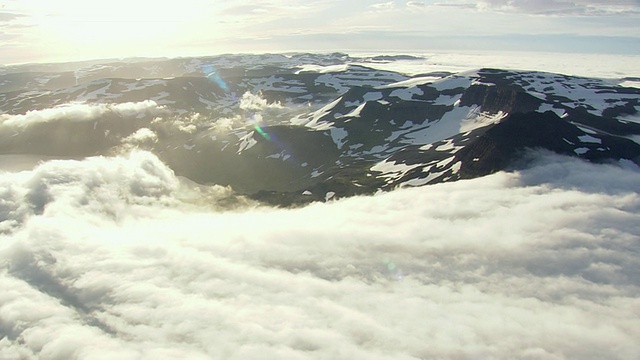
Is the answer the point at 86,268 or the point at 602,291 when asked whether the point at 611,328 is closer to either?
the point at 602,291

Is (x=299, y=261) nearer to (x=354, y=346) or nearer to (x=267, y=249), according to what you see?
(x=267, y=249)

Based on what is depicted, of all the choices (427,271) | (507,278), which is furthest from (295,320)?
(507,278)

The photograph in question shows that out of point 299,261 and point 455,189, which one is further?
point 455,189

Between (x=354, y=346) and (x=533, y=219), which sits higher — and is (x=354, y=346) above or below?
below

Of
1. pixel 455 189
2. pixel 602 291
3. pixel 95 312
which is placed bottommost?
pixel 95 312

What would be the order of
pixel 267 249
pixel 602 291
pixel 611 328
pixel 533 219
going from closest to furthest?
pixel 611 328 → pixel 602 291 → pixel 533 219 → pixel 267 249

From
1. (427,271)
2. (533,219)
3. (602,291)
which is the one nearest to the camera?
(602,291)

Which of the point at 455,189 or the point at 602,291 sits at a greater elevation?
the point at 455,189

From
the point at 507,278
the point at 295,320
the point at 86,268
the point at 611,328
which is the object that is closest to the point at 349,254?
the point at 295,320

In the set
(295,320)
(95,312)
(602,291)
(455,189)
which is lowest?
(95,312)

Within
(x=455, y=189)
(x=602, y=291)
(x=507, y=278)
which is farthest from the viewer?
(x=455, y=189)
